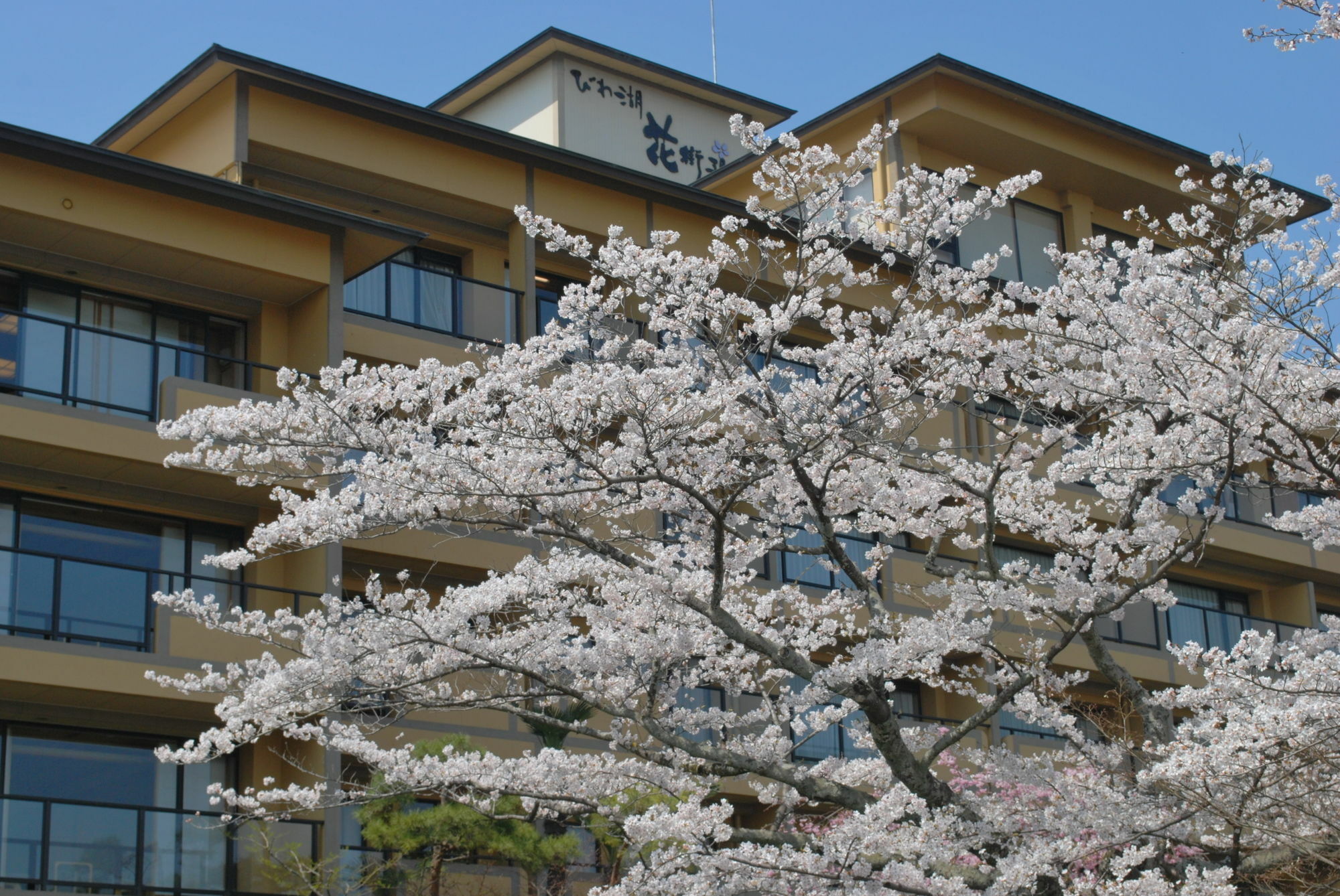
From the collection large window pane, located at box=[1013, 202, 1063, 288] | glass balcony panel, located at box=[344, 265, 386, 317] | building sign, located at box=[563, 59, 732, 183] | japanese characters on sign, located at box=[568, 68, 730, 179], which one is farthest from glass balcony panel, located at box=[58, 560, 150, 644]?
large window pane, located at box=[1013, 202, 1063, 288]

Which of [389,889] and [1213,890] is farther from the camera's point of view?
[389,889]

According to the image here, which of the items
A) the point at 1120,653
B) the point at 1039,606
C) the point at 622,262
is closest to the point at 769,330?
the point at 622,262

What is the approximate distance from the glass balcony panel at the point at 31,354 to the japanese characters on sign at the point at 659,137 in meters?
11.6

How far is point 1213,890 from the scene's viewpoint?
984 cm

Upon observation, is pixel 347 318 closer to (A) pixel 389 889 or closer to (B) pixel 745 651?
(A) pixel 389 889

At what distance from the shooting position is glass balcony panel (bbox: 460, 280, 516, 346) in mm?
21141

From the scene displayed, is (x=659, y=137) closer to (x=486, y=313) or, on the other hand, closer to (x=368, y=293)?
(x=486, y=313)

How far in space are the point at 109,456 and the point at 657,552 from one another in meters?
8.47

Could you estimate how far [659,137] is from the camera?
27.8 m

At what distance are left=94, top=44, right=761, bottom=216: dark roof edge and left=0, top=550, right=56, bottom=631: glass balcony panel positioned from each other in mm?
6908

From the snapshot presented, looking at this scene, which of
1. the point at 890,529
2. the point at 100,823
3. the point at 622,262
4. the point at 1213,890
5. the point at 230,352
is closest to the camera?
the point at 1213,890

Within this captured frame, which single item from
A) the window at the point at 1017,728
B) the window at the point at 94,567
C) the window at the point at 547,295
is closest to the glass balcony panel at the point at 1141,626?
the window at the point at 1017,728

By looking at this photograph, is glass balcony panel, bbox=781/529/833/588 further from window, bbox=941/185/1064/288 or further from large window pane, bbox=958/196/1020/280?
large window pane, bbox=958/196/1020/280

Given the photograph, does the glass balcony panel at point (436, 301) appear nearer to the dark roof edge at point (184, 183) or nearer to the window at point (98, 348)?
the dark roof edge at point (184, 183)
